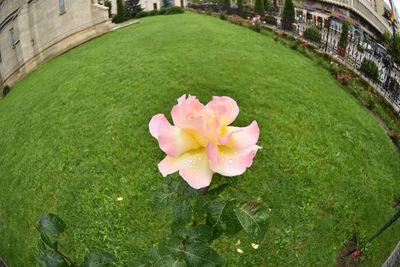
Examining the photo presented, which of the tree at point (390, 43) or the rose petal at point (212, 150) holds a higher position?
the tree at point (390, 43)

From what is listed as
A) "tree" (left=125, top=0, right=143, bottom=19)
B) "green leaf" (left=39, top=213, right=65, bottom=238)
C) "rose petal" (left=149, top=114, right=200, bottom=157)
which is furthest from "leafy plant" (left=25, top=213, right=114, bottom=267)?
"tree" (left=125, top=0, right=143, bottom=19)

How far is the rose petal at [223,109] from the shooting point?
695 millimetres

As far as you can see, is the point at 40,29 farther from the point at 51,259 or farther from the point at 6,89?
the point at 51,259

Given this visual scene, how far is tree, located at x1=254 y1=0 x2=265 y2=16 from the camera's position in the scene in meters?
2.09

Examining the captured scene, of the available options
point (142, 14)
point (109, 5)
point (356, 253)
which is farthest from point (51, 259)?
point (356, 253)

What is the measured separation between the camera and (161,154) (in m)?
3.17

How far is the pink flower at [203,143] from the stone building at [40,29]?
5.58 ft

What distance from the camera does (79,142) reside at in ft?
10.1

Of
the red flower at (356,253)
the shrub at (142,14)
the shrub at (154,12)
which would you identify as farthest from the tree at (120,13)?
the red flower at (356,253)

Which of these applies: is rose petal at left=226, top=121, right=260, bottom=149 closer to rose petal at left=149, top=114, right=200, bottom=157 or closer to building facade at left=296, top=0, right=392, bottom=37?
rose petal at left=149, top=114, right=200, bottom=157

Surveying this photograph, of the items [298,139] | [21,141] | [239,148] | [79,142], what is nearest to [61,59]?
[21,141]

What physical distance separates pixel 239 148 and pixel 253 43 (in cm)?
237

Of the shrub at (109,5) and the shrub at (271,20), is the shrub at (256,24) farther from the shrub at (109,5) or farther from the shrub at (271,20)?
the shrub at (109,5)

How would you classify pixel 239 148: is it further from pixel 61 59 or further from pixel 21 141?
pixel 21 141
